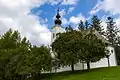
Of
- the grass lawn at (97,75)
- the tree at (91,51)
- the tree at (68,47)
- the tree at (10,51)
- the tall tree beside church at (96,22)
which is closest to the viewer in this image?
the grass lawn at (97,75)

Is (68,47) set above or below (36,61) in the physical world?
above

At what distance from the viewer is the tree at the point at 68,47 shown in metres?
41.5

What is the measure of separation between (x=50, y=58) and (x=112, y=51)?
632 inches

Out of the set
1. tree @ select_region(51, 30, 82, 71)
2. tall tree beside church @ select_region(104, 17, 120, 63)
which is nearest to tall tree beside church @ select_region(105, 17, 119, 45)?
tall tree beside church @ select_region(104, 17, 120, 63)

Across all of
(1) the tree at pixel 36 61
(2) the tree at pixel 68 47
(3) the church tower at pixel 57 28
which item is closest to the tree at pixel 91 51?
(2) the tree at pixel 68 47

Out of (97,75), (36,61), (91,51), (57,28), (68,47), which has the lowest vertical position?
(97,75)

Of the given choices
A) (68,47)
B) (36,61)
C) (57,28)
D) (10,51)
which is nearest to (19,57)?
(10,51)

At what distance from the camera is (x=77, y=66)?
5100 centimetres

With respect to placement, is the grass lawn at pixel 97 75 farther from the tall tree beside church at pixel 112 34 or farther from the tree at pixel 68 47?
the tall tree beside church at pixel 112 34

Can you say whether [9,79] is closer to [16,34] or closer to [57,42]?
[16,34]

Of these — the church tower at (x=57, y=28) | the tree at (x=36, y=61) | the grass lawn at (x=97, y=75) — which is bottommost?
the grass lawn at (x=97, y=75)

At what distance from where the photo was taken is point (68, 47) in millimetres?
41938

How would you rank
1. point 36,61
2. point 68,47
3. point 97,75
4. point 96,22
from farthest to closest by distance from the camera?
point 96,22 < point 68,47 < point 36,61 < point 97,75

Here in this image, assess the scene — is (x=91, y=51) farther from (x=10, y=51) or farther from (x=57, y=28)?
(x=57, y=28)
